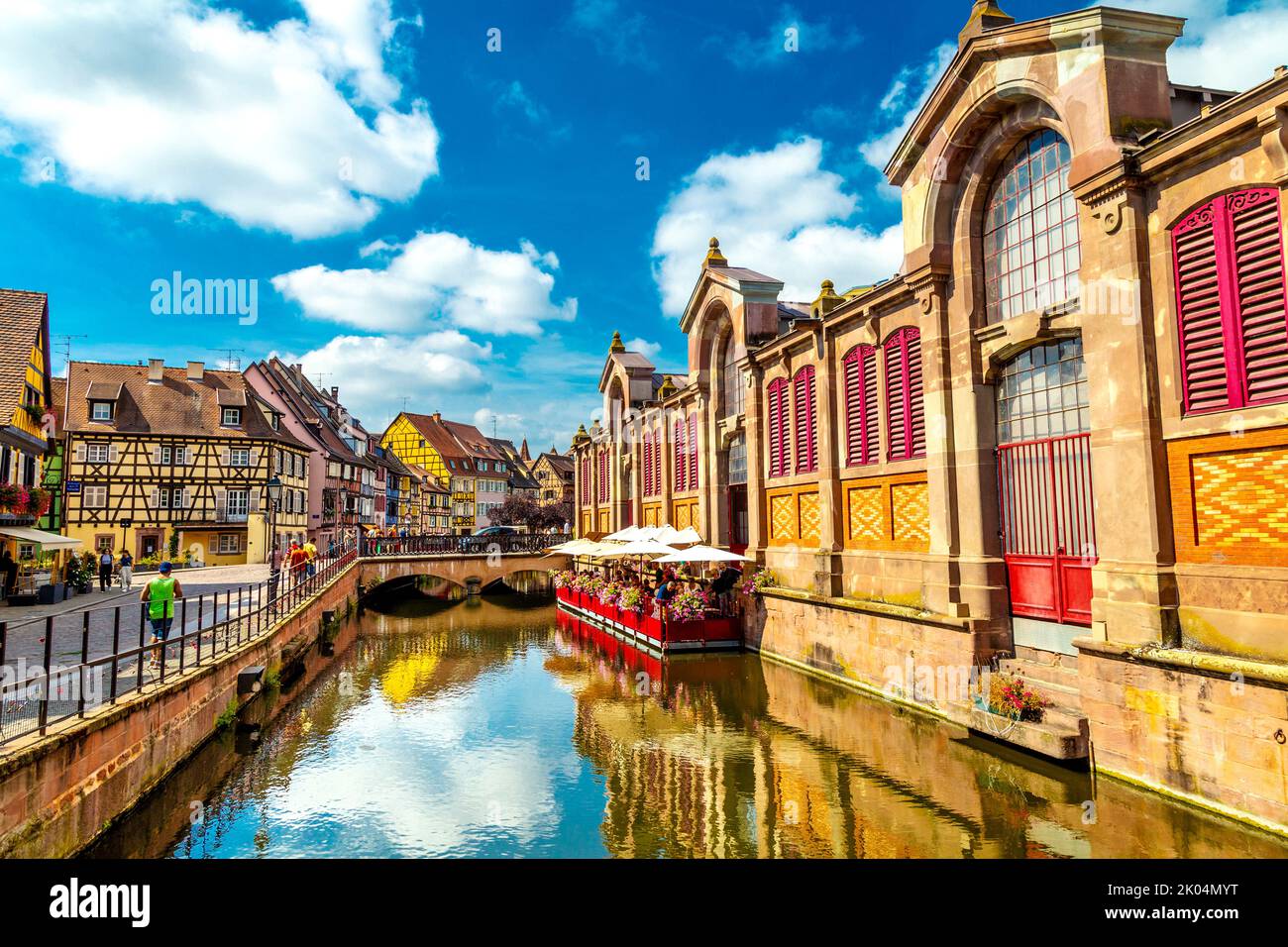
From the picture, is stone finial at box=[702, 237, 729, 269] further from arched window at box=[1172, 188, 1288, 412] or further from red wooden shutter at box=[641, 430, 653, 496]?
arched window at box=[1172, 188, 1288, 412]

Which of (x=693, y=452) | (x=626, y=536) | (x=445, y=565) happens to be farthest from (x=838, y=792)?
(x=445, y=565)

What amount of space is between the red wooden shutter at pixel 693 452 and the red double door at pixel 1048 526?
1490 centimetres

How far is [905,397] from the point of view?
1600cm

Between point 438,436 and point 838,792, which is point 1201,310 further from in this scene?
point 438,436

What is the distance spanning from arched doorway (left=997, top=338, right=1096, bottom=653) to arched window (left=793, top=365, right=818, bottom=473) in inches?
244

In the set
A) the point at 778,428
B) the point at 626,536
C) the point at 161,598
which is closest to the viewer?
the point at 161,598

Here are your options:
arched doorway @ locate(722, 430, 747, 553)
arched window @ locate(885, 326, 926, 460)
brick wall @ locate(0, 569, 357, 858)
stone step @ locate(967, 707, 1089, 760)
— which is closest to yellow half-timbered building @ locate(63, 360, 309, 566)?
arched doorway @ locate(722, 430, 747, 553)

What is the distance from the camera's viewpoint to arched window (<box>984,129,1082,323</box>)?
12219mm

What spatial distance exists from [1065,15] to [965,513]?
27.0 feet

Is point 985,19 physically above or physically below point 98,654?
above

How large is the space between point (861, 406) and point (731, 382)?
8.42 meters

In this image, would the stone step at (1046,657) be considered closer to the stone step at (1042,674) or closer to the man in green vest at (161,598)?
the stone step at (1042,674)

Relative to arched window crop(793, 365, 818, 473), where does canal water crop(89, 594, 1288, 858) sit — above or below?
below

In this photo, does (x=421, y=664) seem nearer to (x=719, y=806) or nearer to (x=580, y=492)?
(x=719, y=806)
